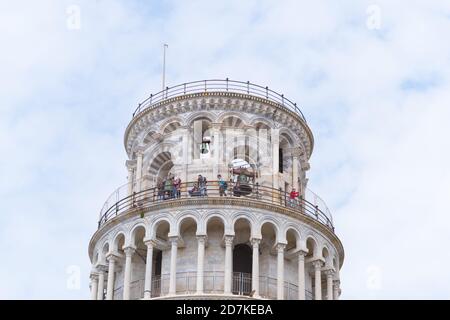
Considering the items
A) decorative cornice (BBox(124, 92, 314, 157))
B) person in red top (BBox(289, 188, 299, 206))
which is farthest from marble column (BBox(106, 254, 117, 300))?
person in red top (BBox(289, 188, 299, 206))

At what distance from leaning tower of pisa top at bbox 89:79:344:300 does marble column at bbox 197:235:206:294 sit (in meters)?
0.06

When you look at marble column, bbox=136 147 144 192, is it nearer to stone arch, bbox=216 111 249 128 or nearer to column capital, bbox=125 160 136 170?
column capital, bbox=125 160 136 170

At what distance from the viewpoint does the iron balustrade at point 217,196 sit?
56.5 metres

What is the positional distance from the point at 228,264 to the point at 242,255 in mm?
3089

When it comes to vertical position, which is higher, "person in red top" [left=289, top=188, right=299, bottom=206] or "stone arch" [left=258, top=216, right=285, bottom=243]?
"person in red top" [left=289, top=188, right=299, bottom=206]

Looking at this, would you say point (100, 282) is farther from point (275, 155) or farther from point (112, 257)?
point (275, 155)

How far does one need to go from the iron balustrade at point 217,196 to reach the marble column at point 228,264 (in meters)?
2.53

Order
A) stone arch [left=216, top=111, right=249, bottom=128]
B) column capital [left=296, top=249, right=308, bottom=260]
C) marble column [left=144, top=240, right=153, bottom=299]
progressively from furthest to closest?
stone arch [left=216, top=111, right=249, bottom=128] < column capital [left=296, top=249, right=308, bottom=260] < marble column [left=144, top=240, right=153, bottom=299]

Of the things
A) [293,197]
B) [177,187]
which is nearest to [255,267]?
[293,197]

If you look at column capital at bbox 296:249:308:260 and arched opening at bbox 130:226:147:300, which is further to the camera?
arched opening at bbox 130:226:147:300

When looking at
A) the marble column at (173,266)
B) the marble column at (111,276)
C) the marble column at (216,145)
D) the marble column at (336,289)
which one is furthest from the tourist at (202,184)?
the marble column at (336,289)

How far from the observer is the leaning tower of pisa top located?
54938mm
